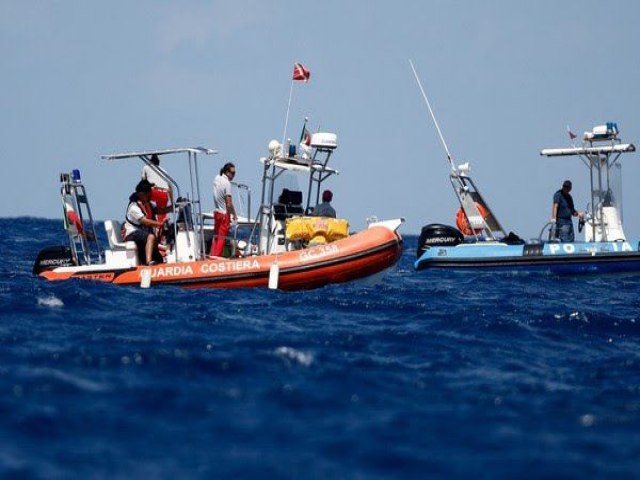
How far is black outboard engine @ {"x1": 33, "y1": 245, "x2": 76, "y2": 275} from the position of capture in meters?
15.8

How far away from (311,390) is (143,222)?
7.88 metres

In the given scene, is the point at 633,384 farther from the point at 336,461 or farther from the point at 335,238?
the point at 335,238

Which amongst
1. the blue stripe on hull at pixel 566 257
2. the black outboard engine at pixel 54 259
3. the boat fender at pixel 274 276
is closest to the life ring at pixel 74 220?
the black outboard engine at pixel 54 259

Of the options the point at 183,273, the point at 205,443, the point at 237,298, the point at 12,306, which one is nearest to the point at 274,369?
the point at 205,443

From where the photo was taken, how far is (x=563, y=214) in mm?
19391

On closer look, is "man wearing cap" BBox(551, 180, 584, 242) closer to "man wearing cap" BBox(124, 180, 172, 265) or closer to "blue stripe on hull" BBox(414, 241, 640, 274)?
"blue stripe on hull" BBox(414, 241, 640, 274)

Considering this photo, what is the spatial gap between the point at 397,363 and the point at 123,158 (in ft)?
25.2

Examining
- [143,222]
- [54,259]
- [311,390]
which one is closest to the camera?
[311,390]

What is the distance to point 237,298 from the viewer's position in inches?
507

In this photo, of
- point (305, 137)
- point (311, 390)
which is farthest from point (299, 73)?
point (311, 390)

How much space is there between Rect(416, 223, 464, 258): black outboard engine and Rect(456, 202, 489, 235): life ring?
18 cm

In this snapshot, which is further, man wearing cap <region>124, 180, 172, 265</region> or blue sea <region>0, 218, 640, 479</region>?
man wearing cap <region>124, 180, 172, 265</region>

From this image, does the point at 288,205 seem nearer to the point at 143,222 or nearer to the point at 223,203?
the point at 223,203

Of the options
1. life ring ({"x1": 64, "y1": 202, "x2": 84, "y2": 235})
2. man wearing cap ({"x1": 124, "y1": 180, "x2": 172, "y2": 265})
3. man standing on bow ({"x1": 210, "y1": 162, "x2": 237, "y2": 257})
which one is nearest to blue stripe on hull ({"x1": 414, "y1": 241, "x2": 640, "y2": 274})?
man standing on bow ({"x1": 210, "y1": 162, "x2": 237, "y2": 257})
